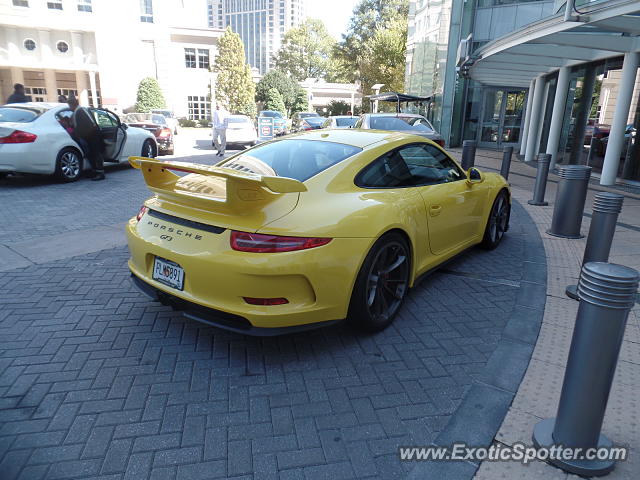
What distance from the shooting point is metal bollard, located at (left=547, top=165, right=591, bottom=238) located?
238 inches

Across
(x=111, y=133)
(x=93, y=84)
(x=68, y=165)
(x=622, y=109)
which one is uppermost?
(x=93, y=84)

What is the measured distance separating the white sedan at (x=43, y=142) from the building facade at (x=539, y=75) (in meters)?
9.56

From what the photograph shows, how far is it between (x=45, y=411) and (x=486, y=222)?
4595 mm

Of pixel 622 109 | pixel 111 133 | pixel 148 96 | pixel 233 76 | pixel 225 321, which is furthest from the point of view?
pixel 233 76

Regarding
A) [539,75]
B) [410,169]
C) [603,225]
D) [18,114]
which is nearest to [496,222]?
[603,225]

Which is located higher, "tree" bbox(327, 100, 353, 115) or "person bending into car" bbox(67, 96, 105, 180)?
"tree" bbox(327, 100, 353, 115)

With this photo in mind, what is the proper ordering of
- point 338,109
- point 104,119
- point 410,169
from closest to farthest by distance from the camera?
1. point 410,169
2. point 104,119
3. point 338,109

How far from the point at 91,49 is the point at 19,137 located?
114ft

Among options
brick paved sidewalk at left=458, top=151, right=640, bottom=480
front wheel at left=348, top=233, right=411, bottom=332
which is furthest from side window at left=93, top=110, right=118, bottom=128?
brick paved sidewalk at left=458, top=151, right=640, bottom=480

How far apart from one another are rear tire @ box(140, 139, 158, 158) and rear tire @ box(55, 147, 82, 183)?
2.45 metres

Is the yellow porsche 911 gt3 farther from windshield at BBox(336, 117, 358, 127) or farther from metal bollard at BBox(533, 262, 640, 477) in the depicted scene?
windshield at BBox(336, 117, 358, 127)

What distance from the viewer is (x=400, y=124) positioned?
11.6 m

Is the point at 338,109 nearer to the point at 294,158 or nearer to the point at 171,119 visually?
the point at 171,119

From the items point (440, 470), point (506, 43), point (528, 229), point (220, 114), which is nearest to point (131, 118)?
point (220, 114)
